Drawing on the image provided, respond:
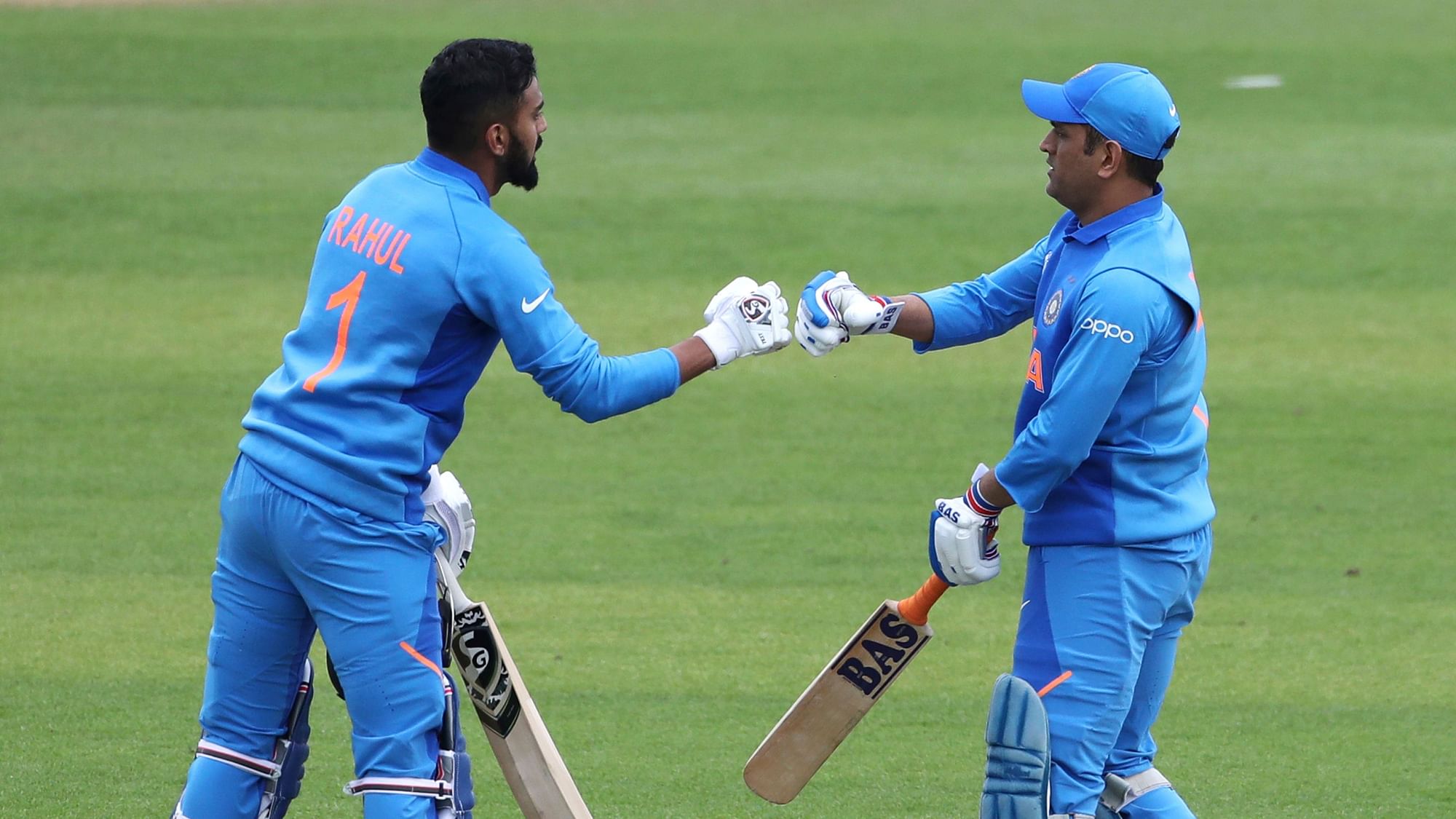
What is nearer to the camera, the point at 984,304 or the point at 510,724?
the point at 510,724

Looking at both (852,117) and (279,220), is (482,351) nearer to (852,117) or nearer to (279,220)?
(279,220)

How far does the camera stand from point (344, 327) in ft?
12.9

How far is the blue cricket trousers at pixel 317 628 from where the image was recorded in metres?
3.91

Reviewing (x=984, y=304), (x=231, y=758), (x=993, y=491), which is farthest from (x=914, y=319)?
(x=231, y=758)

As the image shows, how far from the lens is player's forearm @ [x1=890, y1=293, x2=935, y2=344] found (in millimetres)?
4852

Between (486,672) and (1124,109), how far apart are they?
201 cm

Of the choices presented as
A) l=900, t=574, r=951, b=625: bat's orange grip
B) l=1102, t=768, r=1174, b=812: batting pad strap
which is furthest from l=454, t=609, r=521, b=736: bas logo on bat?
l=1102, t=768, r=1174, b=812: batting pad strap

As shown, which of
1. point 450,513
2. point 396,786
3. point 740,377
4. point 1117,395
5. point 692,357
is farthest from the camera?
point 740,377

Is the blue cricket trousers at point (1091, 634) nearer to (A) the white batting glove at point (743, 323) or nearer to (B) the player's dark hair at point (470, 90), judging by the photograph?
(A) the white batting glove at point (743, 323)

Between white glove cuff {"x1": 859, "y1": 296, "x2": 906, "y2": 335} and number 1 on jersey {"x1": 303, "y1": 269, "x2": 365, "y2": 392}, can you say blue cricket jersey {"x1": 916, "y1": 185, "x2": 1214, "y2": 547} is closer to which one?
white glove cuff {"x1": 859, "y1": 296, "x2": 906, "y2": 335}

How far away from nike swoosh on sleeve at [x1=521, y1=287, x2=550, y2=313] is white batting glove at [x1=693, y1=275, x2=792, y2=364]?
47 cm

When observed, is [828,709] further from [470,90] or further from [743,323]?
[470,90]

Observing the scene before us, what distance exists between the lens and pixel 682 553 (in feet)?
24.0

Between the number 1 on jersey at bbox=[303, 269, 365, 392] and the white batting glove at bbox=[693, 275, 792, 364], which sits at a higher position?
the number 1 on jersey at bbox=[303, 269, 365, 392]
